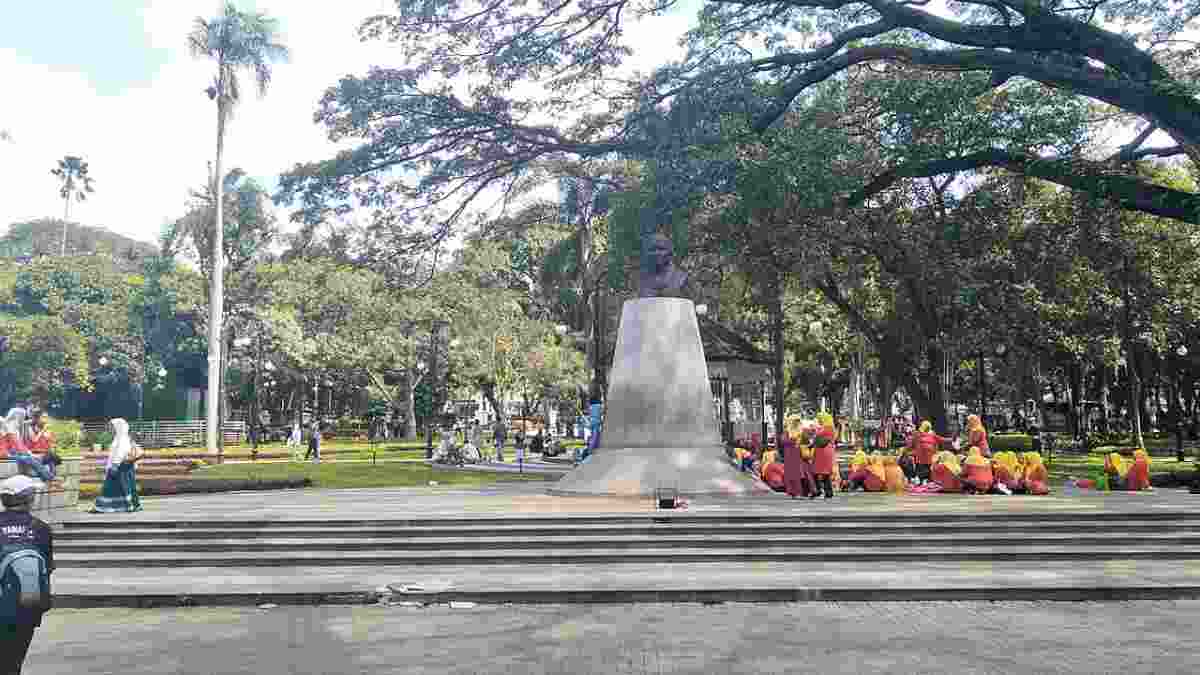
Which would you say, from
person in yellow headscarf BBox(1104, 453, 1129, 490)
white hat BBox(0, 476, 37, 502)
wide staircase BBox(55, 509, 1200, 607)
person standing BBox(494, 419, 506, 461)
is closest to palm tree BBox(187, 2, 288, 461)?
person standing BBox(494, 419, 506, 461)

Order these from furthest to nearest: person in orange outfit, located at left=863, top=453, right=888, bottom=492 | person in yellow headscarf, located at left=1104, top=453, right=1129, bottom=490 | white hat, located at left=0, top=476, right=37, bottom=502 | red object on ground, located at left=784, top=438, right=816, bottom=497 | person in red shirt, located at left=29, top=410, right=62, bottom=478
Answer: person in yellow headscarf, located at left=1104, top=453, right=1129, bottom=490 < person in orange outfit, located at left=863, top=453, right=888, bottom=492 < red object on ground, located at left=784, top=438, right=816, bottom=497 < person in red shirt, located at left=29, top=410, right=62, bottom=478 < white hat, located at left=0, top=476, right=37, bottom=502

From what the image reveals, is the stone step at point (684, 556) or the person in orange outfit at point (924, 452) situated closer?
the stone step at point (684, 556)

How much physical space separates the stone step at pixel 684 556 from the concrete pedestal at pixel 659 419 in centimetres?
462

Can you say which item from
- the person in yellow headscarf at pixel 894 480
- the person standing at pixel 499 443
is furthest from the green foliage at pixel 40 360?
the person in yellow headscarf at pixel 894 480

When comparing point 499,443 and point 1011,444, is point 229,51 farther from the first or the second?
point 1011,444

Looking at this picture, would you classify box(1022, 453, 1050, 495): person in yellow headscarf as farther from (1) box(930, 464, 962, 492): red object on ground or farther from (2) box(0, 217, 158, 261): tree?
(2) box(0, 217, 158, 261): tree

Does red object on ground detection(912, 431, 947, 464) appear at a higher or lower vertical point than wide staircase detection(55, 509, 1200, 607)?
higher

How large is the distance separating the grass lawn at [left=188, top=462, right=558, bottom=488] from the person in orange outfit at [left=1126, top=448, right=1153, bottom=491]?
1202 cm

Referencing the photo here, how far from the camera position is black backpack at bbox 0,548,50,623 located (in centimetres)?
507

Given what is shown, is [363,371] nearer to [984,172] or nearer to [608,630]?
[984,172]

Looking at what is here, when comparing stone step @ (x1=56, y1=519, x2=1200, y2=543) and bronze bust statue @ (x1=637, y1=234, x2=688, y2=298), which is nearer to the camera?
stone step @ (x1=56, y1=519, x2=1200, y2=543)

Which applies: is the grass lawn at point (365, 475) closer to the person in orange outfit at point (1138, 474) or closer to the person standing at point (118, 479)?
the person standing at point (118, 479)

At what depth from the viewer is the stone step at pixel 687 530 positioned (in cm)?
1160

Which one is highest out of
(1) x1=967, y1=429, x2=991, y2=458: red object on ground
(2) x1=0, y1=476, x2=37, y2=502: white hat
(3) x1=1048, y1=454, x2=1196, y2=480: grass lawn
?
(2) x1=0, y1=476, x2=37, y2=502: white hat
